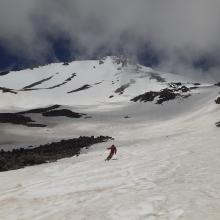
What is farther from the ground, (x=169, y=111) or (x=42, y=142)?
(x=169, y=111)

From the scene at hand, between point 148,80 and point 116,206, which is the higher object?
point 148,80

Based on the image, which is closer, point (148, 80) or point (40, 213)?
point (40, 213)

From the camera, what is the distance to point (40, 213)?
1348 cm

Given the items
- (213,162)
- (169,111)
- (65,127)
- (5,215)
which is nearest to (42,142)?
(65,127)

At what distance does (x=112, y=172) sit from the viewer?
21.2m

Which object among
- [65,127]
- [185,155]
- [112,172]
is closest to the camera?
[112,172]

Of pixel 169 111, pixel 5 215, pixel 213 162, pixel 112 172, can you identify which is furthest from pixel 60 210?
pixel 169 111

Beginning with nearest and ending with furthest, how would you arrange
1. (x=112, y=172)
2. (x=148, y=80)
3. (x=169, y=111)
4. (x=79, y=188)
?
(x=79, y=188)
(x=112, y=172)
(x=169, y=111)
(x=148, y=80)

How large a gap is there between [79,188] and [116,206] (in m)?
4.28

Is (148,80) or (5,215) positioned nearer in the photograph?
(5,215)

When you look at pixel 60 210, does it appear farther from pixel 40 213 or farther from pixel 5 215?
pixel 5 215

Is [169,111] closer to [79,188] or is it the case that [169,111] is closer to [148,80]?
[79,188]

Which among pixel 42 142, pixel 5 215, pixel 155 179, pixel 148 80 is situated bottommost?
pixel 5 215

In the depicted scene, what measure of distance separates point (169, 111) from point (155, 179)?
65.1m
